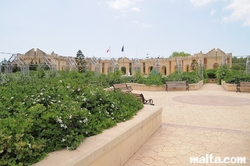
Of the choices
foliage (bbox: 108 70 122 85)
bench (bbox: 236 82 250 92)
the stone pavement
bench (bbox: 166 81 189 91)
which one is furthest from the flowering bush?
bench (bbox: 236 82 250 92)

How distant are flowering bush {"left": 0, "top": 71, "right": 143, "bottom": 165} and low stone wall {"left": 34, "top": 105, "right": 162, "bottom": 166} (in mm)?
129

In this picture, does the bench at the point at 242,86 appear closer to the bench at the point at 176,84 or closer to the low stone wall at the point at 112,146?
the bench at the point at 176,84

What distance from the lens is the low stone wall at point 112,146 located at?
2463 mm

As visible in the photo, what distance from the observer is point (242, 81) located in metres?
14.3

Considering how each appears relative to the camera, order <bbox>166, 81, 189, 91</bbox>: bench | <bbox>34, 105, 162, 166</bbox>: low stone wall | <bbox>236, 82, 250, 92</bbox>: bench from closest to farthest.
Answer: <bbox>34, 105, 162, 166</bbox>: low stone wall < <bbox>236, 82, 250, 92</bbox>: bench < <bbox>166, 81, 189, 91</bbox>: bench

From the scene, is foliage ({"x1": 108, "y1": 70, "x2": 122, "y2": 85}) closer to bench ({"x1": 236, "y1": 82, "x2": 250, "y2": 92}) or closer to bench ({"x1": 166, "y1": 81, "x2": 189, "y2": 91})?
bench ({"x1": 166, "y1": 81, "x2": 189, "y2": 91})

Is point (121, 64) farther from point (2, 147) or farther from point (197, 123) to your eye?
point (2, 147)

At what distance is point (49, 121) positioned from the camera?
2959mm

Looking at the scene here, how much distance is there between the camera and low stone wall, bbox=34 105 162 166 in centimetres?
246

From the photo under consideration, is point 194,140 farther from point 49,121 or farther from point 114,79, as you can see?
point 114,79

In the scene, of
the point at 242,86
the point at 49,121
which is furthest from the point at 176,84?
the point at 49,121

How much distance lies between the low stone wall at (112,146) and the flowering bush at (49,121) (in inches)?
5.1

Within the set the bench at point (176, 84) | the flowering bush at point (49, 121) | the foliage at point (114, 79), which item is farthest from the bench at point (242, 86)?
the flowering bush at point (49, 121)

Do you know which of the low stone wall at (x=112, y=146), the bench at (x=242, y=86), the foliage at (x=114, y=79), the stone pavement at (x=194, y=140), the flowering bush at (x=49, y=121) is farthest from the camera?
the foliage at (x=114, y=79)
